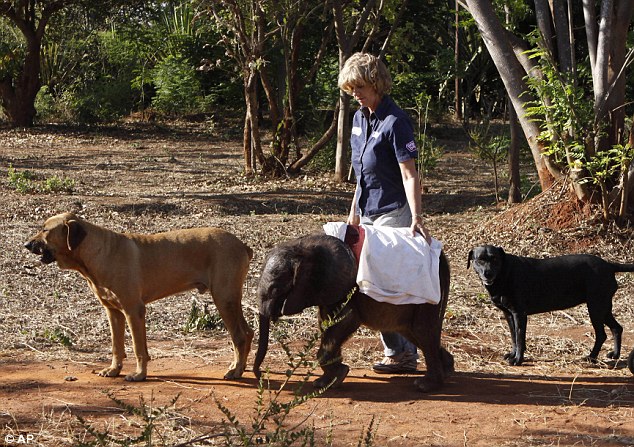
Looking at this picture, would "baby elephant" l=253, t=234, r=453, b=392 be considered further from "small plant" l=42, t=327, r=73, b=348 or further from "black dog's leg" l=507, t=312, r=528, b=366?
"small plant" l=42, t=327, r=73, b=348

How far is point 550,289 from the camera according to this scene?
292 inches

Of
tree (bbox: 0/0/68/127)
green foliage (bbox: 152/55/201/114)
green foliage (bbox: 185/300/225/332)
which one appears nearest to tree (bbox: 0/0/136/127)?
tree (bbox: 0/0/68/127)

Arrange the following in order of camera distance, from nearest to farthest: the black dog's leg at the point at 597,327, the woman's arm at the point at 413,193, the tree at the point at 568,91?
1. the woman's arm at the point at 413,193
2. the black dog's leg at the point at 597,327
3. the tree at the point at 568,91

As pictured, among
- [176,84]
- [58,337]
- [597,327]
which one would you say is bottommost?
[58,337]

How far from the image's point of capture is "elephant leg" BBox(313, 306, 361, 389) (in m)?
6.16

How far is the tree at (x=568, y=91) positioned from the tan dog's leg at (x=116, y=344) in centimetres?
579

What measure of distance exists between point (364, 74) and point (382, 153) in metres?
0.54

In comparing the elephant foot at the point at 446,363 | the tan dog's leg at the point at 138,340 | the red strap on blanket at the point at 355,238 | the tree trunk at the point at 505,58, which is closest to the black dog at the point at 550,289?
the elephant foot at the point at 446,363

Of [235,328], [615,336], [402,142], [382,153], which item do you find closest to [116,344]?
[235,328]

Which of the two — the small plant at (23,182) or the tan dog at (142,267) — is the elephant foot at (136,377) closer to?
the tan dog at (142,267)

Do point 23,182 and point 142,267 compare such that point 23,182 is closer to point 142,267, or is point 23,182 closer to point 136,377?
point 142,267

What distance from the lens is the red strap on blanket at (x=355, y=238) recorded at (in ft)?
20.5

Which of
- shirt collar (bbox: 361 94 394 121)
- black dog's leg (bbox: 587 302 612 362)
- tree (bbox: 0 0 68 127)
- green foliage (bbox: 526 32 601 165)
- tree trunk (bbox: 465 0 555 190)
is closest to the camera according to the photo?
shirt collar (bbox: 361 94 394 121)

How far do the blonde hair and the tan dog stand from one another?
140cm
